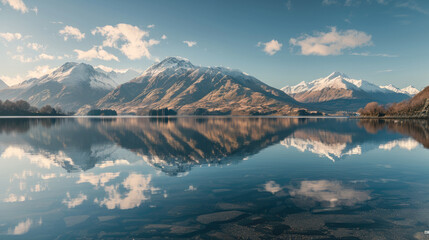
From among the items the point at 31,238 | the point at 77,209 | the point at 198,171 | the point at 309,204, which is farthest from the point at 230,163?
the point at 31,238

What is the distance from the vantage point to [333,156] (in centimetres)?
4094

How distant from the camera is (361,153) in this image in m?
44.1

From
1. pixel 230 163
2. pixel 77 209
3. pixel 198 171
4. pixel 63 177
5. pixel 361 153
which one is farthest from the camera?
pixel 361 153

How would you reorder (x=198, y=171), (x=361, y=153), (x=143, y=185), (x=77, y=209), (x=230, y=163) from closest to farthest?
(x=77, y=209)
(x=143, y=185)
(x=198, y=171)
(x=230, y=163)
(x=361, y=153)

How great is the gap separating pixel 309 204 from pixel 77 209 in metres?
18.2

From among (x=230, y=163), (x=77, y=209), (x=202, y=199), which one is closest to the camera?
(x=77, y=209)

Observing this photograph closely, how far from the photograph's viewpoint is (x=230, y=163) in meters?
35.3

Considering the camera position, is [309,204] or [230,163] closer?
[309,204]

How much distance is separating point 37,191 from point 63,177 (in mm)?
5128

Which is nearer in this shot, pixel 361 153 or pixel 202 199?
pixel 202 199

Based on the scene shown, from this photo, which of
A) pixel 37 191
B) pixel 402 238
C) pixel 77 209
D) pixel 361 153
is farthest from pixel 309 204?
pixel 361 153

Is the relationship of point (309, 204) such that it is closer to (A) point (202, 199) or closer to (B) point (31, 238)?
(A) point (202, 199)

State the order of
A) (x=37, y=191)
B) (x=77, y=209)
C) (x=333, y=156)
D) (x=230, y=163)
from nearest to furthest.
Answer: (x=77, y=209), (x=37, y=191), (x=230, y=163), (x=333, y=156)

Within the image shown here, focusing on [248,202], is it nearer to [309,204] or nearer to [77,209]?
[309,204]
